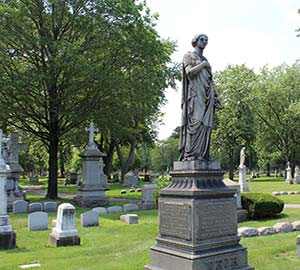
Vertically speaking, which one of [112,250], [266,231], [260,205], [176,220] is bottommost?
[112,250]

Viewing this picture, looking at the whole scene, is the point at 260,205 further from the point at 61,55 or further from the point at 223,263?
Answer: the point at 61,55

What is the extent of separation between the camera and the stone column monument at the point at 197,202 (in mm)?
6742

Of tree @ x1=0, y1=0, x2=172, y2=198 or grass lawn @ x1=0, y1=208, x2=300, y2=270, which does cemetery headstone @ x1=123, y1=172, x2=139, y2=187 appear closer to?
tree @ x1=0, y1=0, x2=172, y2=198

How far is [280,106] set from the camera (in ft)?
180

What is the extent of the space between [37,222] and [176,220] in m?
8.01

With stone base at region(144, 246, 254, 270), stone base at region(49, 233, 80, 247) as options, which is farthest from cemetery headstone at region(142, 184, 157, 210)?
stone base at region(144, 246, 254, 270)

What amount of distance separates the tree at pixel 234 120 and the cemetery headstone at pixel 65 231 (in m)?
40.5

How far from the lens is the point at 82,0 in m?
23.1

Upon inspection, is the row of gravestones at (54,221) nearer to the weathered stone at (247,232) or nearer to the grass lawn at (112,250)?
the grass lawn at (112,250)

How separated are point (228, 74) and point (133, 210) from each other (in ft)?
123

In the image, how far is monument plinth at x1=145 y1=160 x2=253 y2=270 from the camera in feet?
22.0

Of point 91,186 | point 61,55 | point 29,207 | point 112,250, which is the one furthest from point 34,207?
point 112,250

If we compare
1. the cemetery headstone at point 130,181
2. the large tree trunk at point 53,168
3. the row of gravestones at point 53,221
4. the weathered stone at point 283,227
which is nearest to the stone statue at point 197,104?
the weathered stone at point 283,227

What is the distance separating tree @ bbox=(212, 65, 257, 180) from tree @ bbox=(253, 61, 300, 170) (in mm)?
2534
